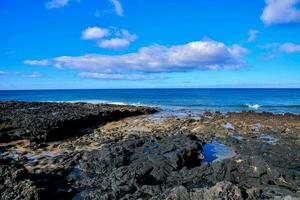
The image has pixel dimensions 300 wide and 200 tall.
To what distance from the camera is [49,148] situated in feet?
67.2

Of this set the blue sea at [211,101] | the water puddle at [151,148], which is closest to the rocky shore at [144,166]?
the water puddle at [151,148]

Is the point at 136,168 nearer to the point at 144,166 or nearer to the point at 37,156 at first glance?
the point at 144,166

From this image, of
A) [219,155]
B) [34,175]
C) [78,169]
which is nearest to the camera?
[34,175]

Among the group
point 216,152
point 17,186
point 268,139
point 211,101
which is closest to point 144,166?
point 17,186

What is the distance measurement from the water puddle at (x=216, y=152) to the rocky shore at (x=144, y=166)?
60 mm

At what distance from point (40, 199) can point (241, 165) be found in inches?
325

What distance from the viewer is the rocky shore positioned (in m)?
11.1

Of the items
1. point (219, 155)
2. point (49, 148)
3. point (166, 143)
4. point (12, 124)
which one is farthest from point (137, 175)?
point (12, 124)

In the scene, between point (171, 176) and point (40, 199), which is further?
point (171, 176)

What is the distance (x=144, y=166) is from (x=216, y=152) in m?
6.76

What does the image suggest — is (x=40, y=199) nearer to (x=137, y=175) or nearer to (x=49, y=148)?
(x=137, y=175)

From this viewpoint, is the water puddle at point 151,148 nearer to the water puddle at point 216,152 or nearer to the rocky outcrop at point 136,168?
the rocky outcrop at point 136,168

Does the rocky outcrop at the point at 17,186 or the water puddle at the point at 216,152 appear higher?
the rocky outcrop at the point at 17,186

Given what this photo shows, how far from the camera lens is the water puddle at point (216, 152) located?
1794cm
